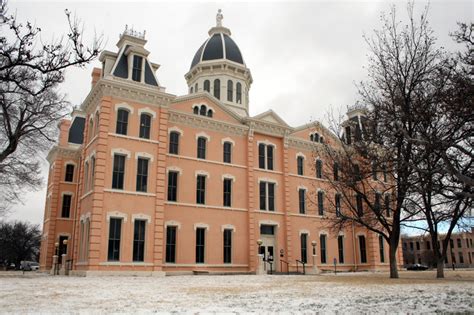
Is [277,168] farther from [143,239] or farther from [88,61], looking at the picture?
[88,61]

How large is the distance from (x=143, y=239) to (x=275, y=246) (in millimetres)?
11672

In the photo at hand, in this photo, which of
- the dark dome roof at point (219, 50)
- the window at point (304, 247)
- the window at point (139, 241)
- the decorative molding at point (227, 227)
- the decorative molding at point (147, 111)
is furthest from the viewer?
the dark dome roof at point (219, 50)

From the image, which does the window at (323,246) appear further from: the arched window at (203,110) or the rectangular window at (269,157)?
the arched window at (203,110)

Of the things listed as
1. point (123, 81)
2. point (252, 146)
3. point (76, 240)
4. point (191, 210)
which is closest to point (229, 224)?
point (191, 210)

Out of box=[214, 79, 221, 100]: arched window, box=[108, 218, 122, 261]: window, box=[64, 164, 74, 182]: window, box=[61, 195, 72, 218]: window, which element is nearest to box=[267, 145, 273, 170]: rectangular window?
box=[214, 79, 221, 100]: arched window

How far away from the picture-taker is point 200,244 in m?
28.1

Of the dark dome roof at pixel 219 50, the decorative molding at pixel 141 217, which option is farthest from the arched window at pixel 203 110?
the decorative molding at pixel 141 217

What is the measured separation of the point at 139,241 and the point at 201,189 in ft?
21.3

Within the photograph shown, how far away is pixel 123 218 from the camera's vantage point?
24.1m

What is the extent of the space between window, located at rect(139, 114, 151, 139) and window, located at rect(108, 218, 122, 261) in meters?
5.73

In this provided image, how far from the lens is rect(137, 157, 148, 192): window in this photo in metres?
25.4

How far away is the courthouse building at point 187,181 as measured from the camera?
24500 millimetres

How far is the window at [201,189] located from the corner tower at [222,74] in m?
9.17

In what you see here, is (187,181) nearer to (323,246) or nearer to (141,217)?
(141,217)
